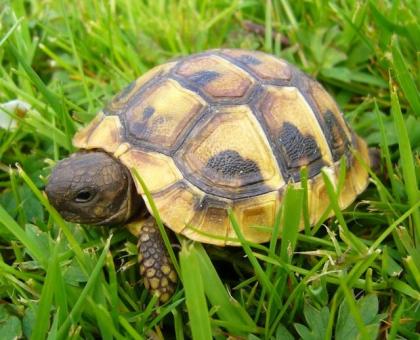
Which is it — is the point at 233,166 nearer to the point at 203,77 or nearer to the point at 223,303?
the point at 203,77

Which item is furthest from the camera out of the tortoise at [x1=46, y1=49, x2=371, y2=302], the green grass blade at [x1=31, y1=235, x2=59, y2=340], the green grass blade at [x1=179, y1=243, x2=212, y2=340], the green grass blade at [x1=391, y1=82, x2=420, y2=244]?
the tortoise at [x1=46, y1=49, x2=371, y2=302]

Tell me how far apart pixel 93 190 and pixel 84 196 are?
0.04 m

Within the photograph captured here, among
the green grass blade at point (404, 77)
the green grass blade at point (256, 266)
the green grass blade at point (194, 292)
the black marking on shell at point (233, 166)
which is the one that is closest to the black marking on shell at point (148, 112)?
the black marking on shell at point (233, 166)

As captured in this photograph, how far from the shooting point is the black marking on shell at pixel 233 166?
216cm

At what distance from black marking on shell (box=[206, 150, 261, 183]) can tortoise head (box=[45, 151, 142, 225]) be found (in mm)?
377

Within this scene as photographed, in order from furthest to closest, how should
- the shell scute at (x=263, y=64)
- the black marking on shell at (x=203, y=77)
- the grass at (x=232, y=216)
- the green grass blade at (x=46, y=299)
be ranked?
the shell scute at (x=263, y=64), the black marking on shell at (x=203, y=77), the grass at (x=232, y=216), the green grass blade at (x=46, y=299)

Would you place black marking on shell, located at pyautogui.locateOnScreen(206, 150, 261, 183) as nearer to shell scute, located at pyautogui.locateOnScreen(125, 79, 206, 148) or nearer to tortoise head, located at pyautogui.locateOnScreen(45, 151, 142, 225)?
shell scute, located at pyautogui.locateOnScreen(125, 79, 206, 148)

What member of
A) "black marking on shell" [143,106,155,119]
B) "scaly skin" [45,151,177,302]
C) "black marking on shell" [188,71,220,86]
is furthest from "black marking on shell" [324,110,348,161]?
"scaly skin" [45,151,177,302]

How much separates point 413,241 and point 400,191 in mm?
297

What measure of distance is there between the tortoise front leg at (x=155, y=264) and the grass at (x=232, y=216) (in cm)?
6

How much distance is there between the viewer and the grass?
180cm

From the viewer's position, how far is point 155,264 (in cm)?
206

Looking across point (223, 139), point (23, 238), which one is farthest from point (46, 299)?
point (223, 139)

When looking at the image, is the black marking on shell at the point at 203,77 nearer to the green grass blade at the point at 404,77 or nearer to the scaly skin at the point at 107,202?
the scaly skin at the point at 107,202
